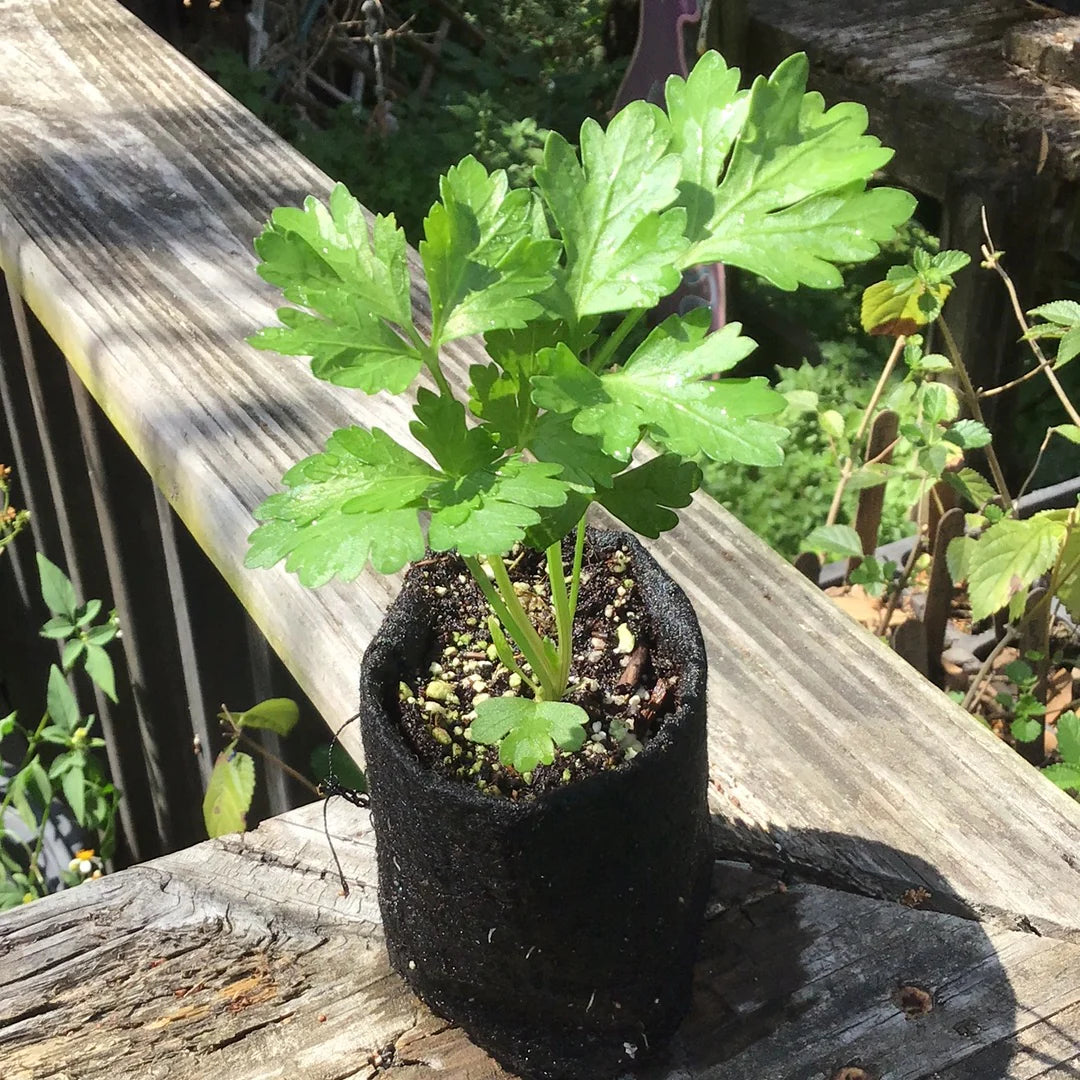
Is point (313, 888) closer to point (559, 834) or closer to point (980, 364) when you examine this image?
point (559, 834)

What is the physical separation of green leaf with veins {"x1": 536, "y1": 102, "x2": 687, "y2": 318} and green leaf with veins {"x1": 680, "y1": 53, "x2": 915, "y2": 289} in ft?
0.14

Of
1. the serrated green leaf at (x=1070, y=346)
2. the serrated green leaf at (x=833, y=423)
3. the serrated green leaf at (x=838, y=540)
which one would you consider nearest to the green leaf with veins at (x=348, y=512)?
the serrated green leaf at (x=1070, y=346)

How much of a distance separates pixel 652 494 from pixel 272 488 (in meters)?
0.50

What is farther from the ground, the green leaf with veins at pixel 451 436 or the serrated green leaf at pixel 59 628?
the green leaf with veins at pixel 451 436

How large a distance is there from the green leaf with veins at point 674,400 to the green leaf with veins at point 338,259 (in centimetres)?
12

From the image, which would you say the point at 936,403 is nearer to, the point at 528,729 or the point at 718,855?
the point at 718,855

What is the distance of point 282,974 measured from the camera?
2.75ft

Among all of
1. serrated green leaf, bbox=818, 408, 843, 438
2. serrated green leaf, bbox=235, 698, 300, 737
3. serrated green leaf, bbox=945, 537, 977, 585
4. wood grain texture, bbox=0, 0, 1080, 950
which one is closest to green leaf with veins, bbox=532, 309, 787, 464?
wood grain texture, bbox=0, 0, 1080, 950

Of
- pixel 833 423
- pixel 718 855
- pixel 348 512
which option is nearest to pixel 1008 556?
pixel 833 423

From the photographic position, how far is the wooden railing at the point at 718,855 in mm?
782

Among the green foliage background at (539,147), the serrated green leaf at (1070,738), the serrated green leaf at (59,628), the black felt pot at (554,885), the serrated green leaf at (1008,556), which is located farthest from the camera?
the green foliage background at (539,147)

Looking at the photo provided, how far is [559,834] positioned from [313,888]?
0.31 meters

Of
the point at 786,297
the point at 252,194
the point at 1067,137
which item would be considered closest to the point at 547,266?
the point at 252,194

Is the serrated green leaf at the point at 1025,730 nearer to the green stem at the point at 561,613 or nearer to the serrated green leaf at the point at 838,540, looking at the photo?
the serrated green leaf at the point at 838,540
